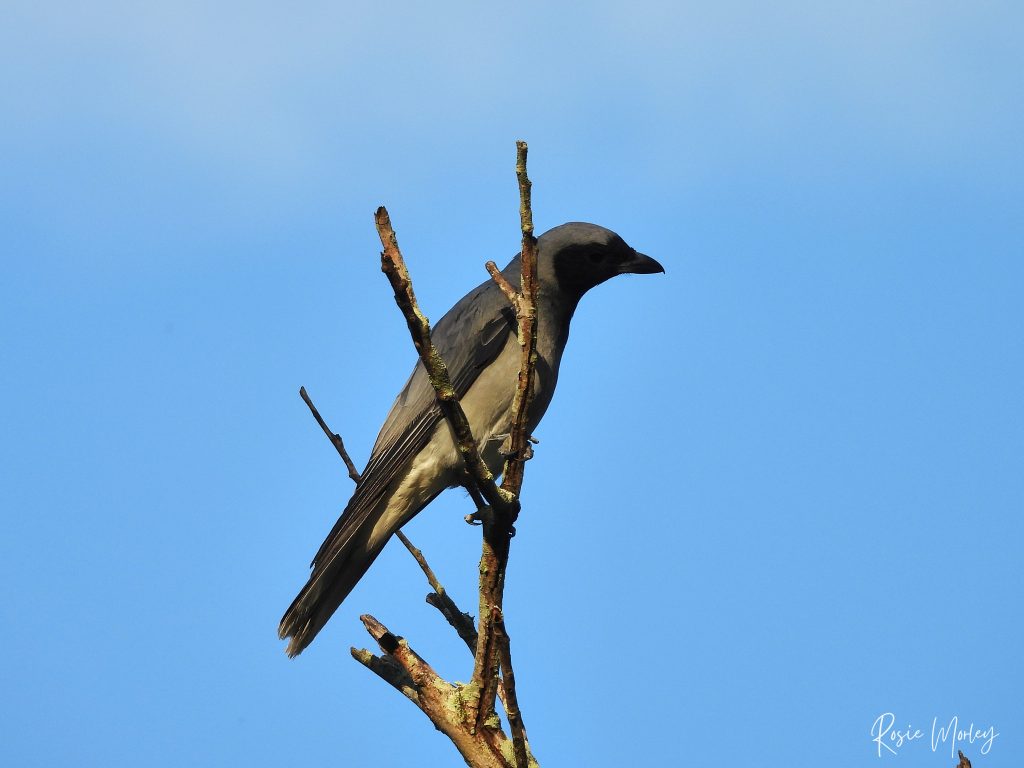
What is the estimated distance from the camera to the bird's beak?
25.4 feet

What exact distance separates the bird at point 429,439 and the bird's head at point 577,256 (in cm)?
9

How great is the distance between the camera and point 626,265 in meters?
7.75

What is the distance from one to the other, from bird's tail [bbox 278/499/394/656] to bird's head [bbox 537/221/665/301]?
195cm

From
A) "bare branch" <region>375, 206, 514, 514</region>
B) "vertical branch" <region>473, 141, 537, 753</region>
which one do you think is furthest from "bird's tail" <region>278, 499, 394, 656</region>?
"bare branch" <region>375, 206, 514, 514</region>

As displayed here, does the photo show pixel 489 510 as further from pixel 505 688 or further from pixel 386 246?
pixel 386 246

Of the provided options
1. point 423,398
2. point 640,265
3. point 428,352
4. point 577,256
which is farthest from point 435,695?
point 640,265

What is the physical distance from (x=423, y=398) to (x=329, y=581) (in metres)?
1.27

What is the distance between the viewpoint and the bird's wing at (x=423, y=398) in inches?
260

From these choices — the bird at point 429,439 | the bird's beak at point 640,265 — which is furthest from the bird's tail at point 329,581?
the bird's beak at point 640,265

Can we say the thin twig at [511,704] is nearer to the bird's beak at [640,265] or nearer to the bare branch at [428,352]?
the bare branch at [428,352]

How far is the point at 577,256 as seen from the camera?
24.4 feet

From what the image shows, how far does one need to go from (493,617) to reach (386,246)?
174cm

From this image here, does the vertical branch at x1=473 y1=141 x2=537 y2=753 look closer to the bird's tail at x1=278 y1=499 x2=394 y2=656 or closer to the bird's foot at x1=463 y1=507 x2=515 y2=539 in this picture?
the bird's foot at x1=463 y1=507 x2=515 y2=539

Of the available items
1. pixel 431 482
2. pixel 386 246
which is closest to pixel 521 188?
pixel 386 246
